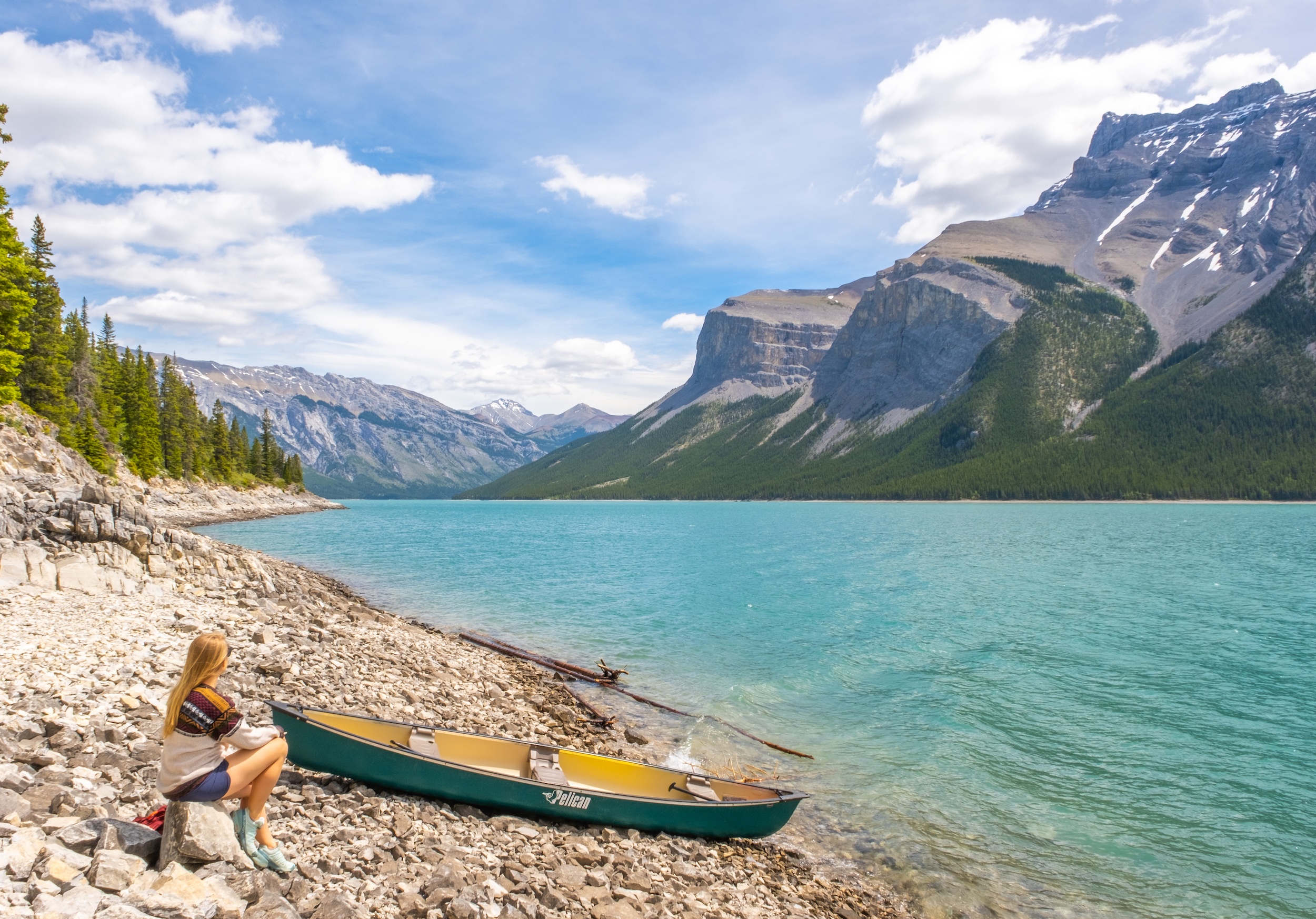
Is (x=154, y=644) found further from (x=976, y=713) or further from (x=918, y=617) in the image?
(x=918, y=617)

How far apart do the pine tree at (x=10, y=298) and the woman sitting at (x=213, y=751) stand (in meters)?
37.0

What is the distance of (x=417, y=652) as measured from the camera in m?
24.4

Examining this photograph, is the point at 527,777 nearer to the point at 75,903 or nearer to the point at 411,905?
the point at 411,905

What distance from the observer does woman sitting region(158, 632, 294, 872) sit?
764 centimetres

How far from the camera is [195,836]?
7.34 metres

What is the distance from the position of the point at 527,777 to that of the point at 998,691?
764 inches

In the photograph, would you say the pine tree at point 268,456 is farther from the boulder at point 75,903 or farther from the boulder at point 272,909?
the boulder at point 75,903

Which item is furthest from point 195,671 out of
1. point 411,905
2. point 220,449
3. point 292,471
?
point 292,471

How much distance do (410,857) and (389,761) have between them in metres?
2.27

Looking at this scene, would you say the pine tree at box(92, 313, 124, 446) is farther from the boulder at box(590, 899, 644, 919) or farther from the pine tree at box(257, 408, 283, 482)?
the boulder at box(590, 899, 644, 919)

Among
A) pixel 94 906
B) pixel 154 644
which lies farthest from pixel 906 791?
pixel 154 644

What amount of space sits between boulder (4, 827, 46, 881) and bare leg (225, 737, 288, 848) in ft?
5.76

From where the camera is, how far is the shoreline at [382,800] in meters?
9.06

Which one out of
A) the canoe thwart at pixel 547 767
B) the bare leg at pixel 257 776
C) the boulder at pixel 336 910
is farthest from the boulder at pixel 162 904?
the canoe thwart at pixel 547 767
